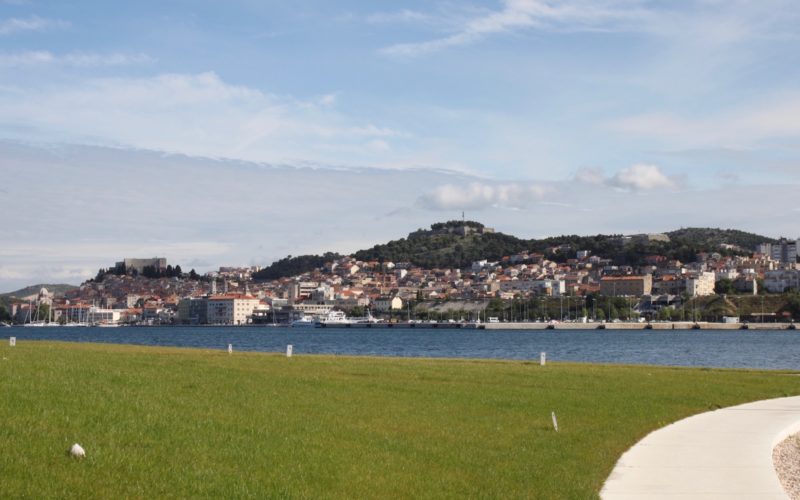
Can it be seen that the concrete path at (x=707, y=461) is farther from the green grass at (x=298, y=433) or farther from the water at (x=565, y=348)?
the water at (x=565, y=348)

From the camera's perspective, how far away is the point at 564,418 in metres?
20.3

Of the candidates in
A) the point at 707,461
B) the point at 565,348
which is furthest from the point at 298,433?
the point at 565,348

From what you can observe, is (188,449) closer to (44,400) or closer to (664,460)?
(44,400)

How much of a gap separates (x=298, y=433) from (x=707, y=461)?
6582mm

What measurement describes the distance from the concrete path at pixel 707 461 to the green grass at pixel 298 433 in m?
0.45

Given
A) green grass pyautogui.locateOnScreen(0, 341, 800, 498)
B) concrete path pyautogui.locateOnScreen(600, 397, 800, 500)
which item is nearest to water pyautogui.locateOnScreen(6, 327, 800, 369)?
green grass pyautogui.locateOnScreen(0, 341, 800, 498)

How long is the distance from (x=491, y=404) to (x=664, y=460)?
22.9ft

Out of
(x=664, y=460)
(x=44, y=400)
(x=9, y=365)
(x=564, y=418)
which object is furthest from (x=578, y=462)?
(x=9, y=365)

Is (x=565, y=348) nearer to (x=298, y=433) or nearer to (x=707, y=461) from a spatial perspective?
(x=707, y=461)

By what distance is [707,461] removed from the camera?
15297 millimetres

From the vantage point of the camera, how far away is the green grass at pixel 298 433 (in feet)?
39.1

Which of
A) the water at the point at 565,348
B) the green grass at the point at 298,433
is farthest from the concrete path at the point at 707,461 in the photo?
the water at the point at 565,348

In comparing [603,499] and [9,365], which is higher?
[9,365]

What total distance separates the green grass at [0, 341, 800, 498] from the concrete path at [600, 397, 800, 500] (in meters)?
0.45
